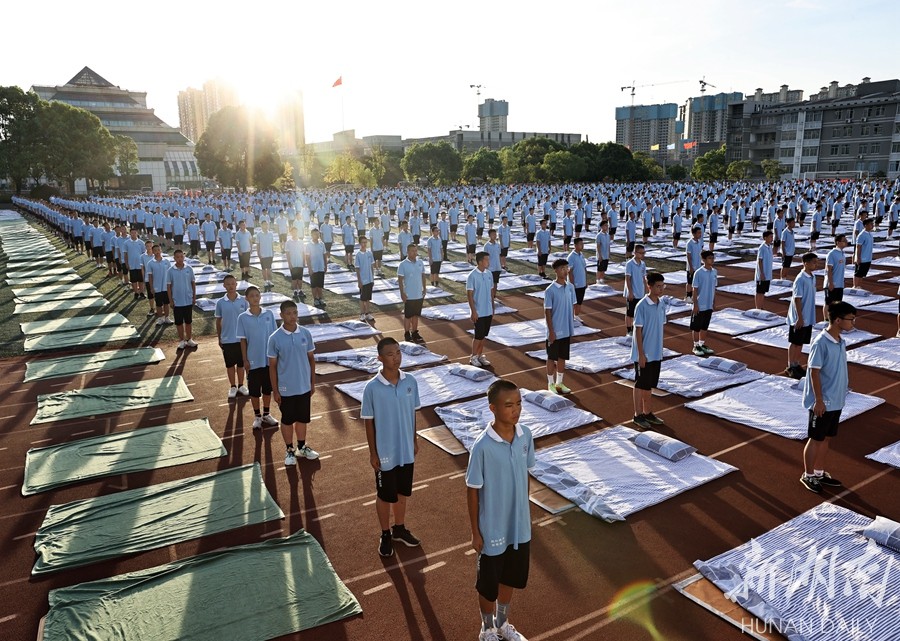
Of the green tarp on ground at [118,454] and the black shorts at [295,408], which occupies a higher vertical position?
the black shorts at [295,408]

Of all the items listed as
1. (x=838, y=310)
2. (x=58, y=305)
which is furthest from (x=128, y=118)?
(x=838, y=310)

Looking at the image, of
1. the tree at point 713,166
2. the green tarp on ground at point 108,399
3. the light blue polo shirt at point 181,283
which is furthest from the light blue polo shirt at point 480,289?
the tree at point 713,166

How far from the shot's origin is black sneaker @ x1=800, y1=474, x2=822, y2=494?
6305 mm

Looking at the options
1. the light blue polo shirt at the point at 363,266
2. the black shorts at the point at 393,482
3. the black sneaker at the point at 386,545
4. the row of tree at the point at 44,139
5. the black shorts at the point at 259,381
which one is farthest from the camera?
the row of tree at the point at 44,139

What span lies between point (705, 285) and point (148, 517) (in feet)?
30.7

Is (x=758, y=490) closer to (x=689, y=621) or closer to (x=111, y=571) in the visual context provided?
(x=689, y=621)

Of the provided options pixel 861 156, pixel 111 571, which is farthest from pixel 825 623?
pixel 861 156

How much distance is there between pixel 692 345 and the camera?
38.9ft

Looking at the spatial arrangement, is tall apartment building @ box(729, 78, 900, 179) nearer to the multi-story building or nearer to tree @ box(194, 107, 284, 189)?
tree @ box(194, 107, 284, 189)

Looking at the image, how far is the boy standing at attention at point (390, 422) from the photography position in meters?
4.99

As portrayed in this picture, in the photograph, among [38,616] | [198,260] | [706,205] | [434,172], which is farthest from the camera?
[434,172]

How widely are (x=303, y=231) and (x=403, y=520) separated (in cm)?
2038

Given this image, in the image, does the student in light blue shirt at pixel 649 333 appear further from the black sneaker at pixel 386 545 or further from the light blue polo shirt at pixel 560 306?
the black sneaker at pixel 386 545

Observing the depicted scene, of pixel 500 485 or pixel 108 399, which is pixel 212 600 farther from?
pixel 108 399
